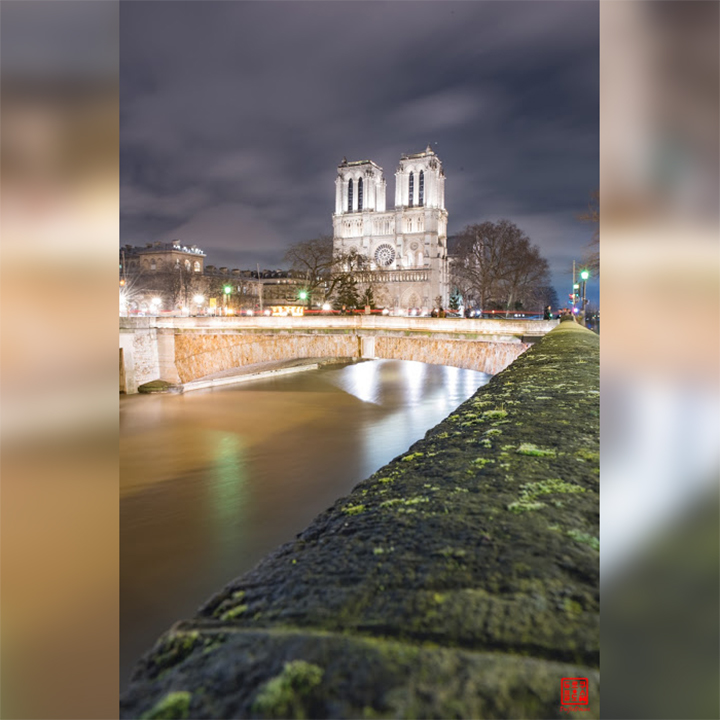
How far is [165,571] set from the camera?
34.0 ft

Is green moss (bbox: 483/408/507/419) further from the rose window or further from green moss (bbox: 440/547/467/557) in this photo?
the rose window

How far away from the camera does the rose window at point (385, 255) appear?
4353 inches

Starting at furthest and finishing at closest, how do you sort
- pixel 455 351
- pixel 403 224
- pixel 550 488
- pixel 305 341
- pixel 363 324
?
pixel 403 224 → pixel 305 341 → pixel 363 324 → pixel 455 351 → pixel 550 488

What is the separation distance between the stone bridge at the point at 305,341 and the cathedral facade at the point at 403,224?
7092cm

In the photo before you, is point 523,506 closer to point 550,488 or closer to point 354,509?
point 550,488

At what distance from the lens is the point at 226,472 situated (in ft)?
57.0

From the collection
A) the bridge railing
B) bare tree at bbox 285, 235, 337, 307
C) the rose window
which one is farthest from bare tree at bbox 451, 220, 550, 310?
the rose window

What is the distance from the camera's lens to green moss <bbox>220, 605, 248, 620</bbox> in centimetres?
150

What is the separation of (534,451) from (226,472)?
15823 mm

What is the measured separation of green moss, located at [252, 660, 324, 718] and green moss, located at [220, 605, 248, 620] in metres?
0.43

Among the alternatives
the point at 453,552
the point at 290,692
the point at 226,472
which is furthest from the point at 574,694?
the point at 226,472

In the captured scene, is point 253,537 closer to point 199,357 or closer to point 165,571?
point 165,571

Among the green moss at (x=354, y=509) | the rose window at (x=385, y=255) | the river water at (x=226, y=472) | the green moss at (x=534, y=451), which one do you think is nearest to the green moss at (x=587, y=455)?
the green moss at (x=534, y=451)
